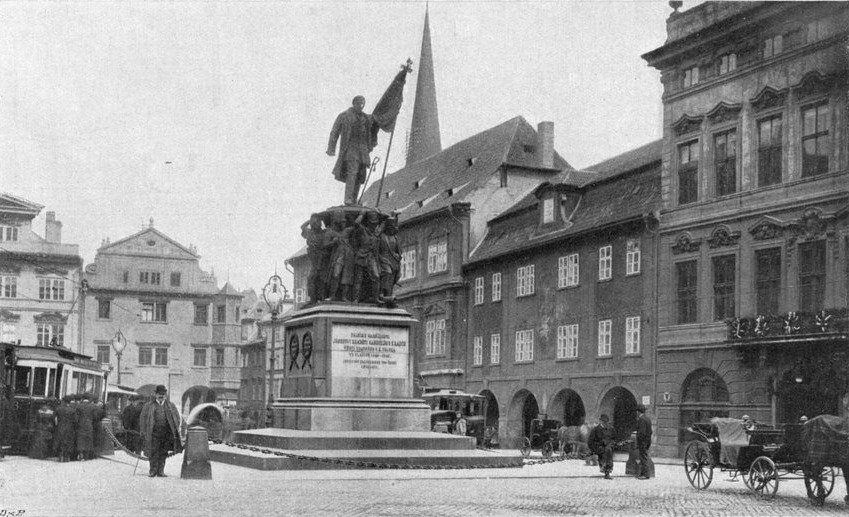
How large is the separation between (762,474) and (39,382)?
17.2 m

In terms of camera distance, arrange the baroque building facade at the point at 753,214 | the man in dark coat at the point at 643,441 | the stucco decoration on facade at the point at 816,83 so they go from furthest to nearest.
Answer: the stucco decoration on facade at the point at 816,83 → the baroque building facade at the point at 753,214 → the man in dark coat at the point at 643,441

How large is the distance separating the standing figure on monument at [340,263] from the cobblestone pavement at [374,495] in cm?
397

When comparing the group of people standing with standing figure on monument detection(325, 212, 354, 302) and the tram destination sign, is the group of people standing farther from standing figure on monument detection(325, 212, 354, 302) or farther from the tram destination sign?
the tram destination sign

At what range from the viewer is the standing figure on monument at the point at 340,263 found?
20.8 meters

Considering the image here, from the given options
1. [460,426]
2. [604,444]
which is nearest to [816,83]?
[460,426]

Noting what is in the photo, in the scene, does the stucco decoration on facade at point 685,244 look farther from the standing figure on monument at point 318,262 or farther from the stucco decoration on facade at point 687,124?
the standing figure on monument at point 318,262

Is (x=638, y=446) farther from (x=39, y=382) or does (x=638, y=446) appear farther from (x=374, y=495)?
(x=39, y=382)

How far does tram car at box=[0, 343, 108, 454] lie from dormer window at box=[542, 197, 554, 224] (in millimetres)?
22211

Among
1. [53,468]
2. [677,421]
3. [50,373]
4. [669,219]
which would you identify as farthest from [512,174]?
[53,468]

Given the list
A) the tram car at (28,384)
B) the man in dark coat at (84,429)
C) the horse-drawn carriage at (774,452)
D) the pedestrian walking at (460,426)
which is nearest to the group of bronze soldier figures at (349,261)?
the horse-drawn carriage at (774,452)

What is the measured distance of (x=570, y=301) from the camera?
42.6m

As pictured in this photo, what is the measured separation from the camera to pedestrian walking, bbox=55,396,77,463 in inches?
938

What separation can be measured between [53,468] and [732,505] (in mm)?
12731

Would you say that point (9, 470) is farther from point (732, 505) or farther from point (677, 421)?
point (677, 421)
